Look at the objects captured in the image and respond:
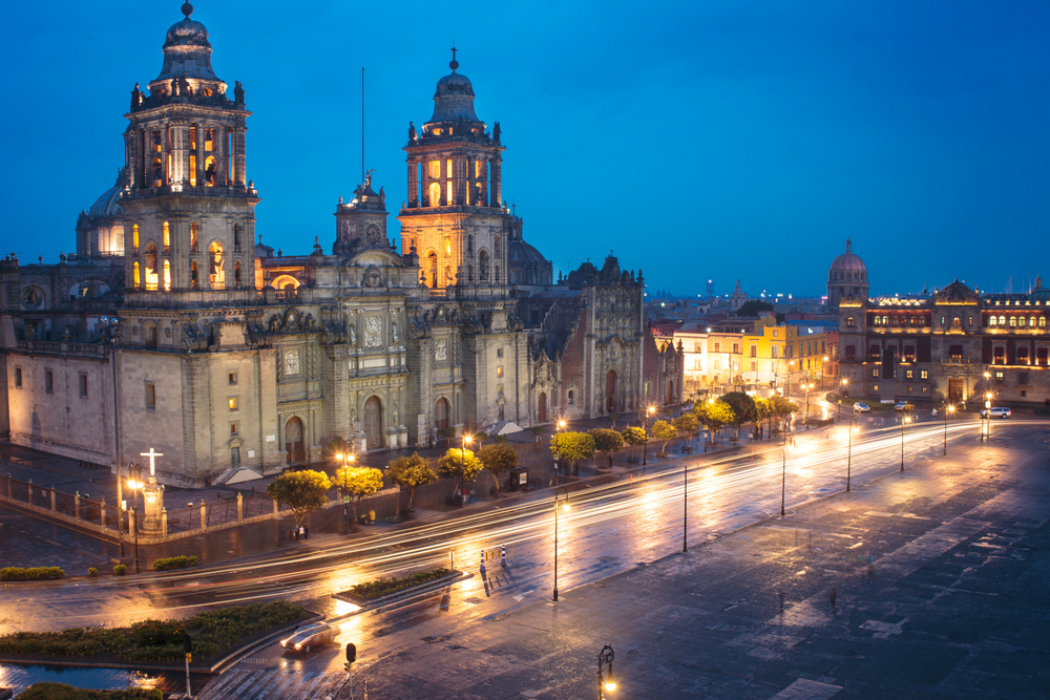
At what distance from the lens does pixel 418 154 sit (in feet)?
300

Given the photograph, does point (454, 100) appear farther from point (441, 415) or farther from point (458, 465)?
point (458, 465)

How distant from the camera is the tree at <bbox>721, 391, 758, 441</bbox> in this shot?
3433 inches

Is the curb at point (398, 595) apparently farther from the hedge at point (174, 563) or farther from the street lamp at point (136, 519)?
the street lamp at point (136, 519)

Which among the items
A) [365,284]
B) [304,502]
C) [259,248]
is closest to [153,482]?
[304,502]

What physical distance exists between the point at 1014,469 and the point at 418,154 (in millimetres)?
58995

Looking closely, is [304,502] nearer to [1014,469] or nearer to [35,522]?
[35,522]

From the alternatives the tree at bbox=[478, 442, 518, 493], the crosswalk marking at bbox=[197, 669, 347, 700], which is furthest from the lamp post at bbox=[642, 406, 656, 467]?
the crosswalk marking at bbox=[197, 669, 347, 700]

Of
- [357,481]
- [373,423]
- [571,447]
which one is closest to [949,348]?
[571,447]

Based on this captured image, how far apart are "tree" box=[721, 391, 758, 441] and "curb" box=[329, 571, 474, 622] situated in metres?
45.6

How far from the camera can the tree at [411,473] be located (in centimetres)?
6016

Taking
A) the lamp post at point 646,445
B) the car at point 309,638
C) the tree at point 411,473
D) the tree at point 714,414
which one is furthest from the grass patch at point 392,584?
the tree at point 714,414

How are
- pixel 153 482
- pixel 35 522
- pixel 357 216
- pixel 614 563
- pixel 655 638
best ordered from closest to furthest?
pixel 655 638 → pixel 614 563 → pixel 153 482 → pixel 35 522 → pixel 357 216

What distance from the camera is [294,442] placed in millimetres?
73438

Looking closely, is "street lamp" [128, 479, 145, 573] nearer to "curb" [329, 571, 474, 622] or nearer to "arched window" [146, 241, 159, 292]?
"curb" [329, 571, 474, 622]
